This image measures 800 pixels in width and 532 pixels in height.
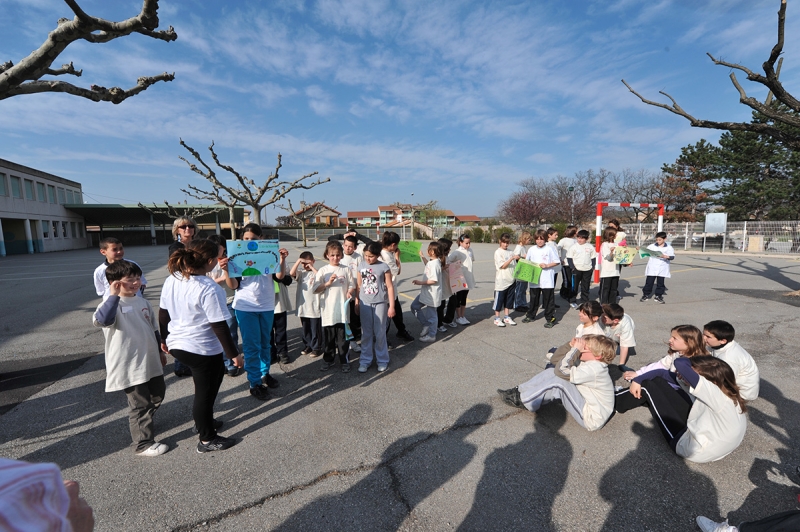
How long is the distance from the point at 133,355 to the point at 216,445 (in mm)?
1013

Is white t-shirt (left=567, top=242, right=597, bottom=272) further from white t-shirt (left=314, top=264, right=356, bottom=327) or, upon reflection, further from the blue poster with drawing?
the blue poster with drawing

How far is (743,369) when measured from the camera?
3.30 metres

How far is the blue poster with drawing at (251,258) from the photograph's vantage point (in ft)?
12.5

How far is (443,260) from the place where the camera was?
607 cm

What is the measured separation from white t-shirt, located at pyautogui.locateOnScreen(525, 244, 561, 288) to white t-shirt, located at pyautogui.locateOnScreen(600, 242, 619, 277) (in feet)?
4.35

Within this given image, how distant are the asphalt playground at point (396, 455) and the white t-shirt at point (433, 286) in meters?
0.91

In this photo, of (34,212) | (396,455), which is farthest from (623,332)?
(34,212)

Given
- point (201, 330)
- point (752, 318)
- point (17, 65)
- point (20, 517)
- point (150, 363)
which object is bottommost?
point (752, 318)

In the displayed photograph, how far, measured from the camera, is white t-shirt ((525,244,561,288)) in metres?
6.50

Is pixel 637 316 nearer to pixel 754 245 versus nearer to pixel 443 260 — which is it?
pixel 443 260

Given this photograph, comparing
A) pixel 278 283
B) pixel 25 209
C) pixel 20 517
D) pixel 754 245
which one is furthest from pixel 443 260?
pixel 25 209

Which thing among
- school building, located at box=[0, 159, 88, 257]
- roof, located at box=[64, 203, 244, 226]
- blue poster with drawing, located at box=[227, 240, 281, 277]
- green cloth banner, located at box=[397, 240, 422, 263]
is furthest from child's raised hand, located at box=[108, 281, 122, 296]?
roof, located at box=[64, 203, 244, 226]

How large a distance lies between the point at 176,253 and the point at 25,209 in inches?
1544

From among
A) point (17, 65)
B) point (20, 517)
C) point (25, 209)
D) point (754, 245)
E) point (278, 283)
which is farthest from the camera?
point (25, 209)
